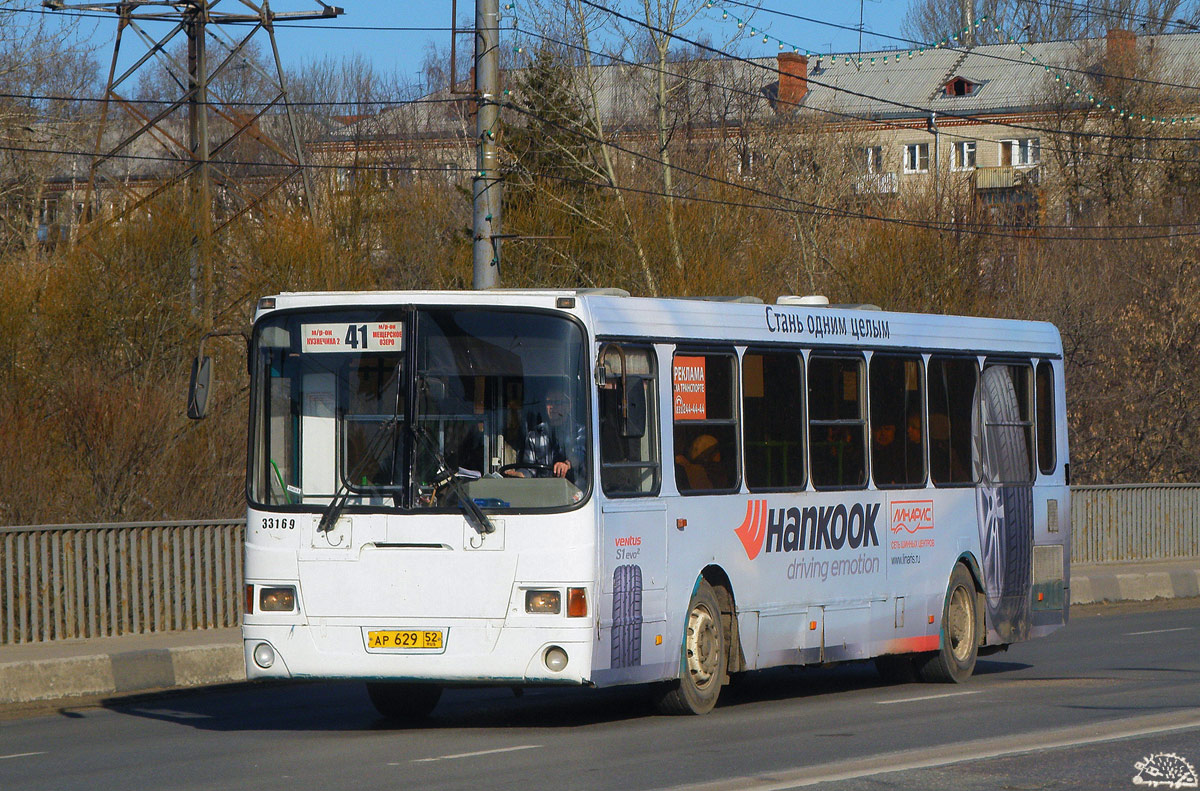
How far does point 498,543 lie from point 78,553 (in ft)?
19.8

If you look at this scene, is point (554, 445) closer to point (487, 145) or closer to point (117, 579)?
point (117, 579)

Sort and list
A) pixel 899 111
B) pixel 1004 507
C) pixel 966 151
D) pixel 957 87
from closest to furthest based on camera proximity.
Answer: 1. pixel 1004 507
2. pixel 899 111
3. pixel 966 151
4. pixel 957 87

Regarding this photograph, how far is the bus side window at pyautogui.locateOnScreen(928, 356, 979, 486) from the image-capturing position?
1466 centimetres

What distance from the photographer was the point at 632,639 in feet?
36.4

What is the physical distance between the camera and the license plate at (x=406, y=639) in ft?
35.4

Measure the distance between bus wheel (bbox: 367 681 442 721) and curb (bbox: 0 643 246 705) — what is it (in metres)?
2.84

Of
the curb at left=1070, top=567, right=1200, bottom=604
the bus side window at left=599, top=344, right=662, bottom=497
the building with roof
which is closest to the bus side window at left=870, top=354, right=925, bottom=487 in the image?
the bus side window at left=599, top=344, right=662, bottom=497

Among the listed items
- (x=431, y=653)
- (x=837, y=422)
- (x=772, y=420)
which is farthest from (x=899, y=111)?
(x=431, y=653)

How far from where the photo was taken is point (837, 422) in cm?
1350

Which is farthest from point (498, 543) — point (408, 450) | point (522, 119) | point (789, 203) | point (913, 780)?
point (522, 119)

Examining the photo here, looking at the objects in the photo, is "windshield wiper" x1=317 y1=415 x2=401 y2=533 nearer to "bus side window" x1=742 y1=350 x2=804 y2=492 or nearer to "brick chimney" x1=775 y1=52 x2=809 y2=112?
"bus side window" x1=742 y1=350 x2=804 y2=492

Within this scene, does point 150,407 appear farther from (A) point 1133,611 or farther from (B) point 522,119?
(B) point 522,119

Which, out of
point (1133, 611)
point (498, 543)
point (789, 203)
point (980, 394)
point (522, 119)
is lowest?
point (1133, 611)

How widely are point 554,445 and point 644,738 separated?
1.84 meters
